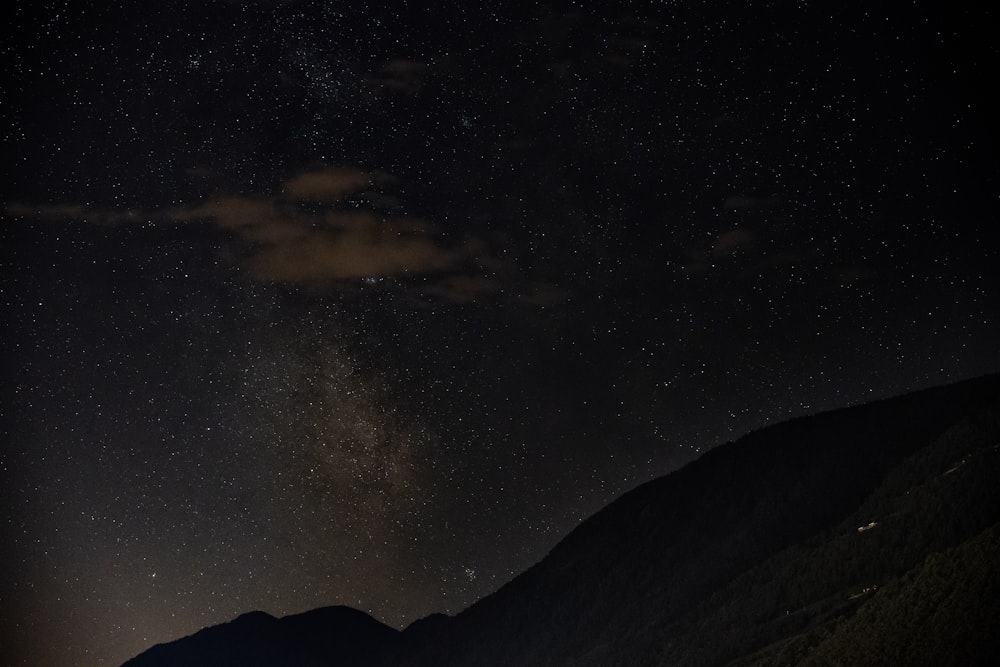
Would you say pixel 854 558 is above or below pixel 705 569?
above

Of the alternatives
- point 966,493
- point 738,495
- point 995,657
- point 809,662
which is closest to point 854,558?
point 966,493

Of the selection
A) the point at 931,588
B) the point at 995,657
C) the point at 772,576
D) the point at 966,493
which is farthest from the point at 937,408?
the point at 995,657

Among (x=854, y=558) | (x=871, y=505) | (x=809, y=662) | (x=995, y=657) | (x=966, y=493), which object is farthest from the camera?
(x=871, y=505)

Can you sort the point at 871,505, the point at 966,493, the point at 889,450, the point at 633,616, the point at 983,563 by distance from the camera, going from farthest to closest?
the point at 633,616, the point at 889,450, the point at 871,505, the point at 966,493, the point at 983,563

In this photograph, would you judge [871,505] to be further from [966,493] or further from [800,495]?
[800,495]

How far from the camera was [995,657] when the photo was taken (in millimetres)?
57000

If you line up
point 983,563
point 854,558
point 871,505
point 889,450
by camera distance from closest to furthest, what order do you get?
point 983,563 → point 854,558 → point 871,505 → point 889,450

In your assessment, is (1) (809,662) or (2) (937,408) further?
(2) (937,408)

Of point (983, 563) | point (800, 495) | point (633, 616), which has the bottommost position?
point (633, 616)

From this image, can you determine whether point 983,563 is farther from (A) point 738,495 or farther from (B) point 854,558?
(A) point 738,495

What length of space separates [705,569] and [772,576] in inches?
1426

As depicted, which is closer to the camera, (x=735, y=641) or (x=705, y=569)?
(x=735, y=641)

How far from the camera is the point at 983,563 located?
72.0 metres

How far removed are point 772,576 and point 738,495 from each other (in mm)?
66414
